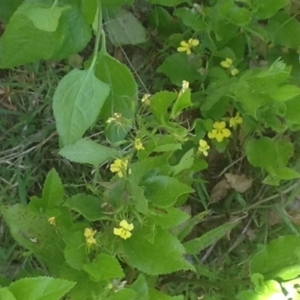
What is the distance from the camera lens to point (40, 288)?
0.86 m

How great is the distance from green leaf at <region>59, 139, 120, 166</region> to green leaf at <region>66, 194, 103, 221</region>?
93 mm

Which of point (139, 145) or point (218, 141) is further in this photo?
point (218, 141)

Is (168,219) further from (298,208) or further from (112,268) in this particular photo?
(298,208)

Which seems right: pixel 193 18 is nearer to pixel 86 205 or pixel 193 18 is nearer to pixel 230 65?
pixel 230 65

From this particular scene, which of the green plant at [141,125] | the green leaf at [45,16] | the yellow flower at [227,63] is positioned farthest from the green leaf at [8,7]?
the yellow flower at [227,63]

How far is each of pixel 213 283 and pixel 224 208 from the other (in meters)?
0.18

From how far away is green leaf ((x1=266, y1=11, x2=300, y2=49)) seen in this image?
1211 millimetres

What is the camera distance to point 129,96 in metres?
1.06

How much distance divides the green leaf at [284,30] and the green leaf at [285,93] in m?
0.18

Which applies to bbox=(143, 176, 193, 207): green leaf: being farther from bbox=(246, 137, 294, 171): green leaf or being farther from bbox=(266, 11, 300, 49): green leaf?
bbox=(266, 11, 300, 49): green leaf

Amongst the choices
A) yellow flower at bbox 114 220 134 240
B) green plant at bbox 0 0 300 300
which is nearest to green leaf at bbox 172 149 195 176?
green plant at bbox 0 0 300 300

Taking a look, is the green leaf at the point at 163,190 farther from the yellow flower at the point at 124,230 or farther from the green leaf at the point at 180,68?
the green leaf at the point at 180,68

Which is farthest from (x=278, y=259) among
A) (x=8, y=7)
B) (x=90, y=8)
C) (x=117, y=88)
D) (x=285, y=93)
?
(x=8, y=7)

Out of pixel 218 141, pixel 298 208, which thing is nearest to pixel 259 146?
pixel 218 141
